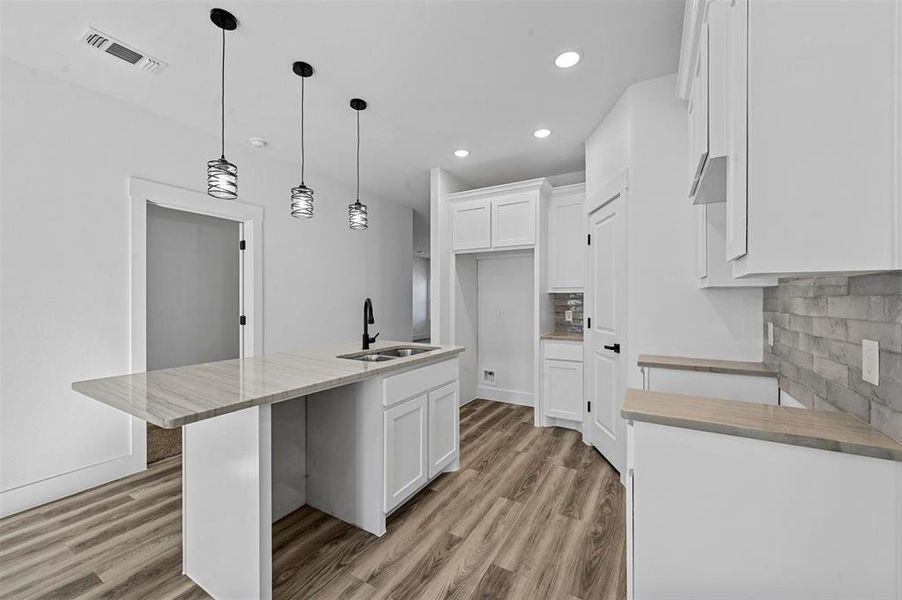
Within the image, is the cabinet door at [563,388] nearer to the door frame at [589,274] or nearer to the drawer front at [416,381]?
the door frame at [589,274]

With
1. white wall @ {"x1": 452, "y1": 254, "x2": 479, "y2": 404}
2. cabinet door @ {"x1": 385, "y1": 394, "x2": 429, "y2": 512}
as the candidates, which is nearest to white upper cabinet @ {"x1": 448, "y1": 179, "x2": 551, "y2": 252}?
white wall @ {"x1": 452, "y1": 254, "x2": 479, "y2": 404}

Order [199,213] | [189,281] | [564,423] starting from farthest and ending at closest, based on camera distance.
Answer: [189,281] → [564,423] → [199,213]

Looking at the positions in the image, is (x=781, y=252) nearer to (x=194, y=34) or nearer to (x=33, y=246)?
(x=194, y=34)

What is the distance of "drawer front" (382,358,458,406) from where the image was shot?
2014mm

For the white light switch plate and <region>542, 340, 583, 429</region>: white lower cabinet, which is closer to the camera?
the white light switch plate

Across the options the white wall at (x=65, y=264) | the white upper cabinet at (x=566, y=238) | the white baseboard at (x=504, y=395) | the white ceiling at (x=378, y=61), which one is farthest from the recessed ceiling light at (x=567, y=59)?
the white baseboard at (x=504, y=395)

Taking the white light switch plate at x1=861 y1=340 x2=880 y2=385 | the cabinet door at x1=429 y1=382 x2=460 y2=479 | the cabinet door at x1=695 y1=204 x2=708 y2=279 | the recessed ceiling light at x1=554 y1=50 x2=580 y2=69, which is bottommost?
the cabinet door at x1=429 y1=382 x2=460 y2=479

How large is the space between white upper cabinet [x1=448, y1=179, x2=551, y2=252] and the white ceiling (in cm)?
53

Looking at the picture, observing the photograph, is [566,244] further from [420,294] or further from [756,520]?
[420,294]

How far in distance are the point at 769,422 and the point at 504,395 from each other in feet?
11.8

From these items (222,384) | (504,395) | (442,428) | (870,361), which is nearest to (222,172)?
(222,384)

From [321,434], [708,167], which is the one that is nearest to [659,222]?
[708,167]

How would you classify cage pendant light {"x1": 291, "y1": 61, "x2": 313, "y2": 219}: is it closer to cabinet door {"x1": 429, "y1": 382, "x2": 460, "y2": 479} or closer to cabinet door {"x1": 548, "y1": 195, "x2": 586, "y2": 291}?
cabinet door {"x1": 429, "y1": 382, "x2": 460, "y2": 479}

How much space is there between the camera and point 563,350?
3.62 meters
